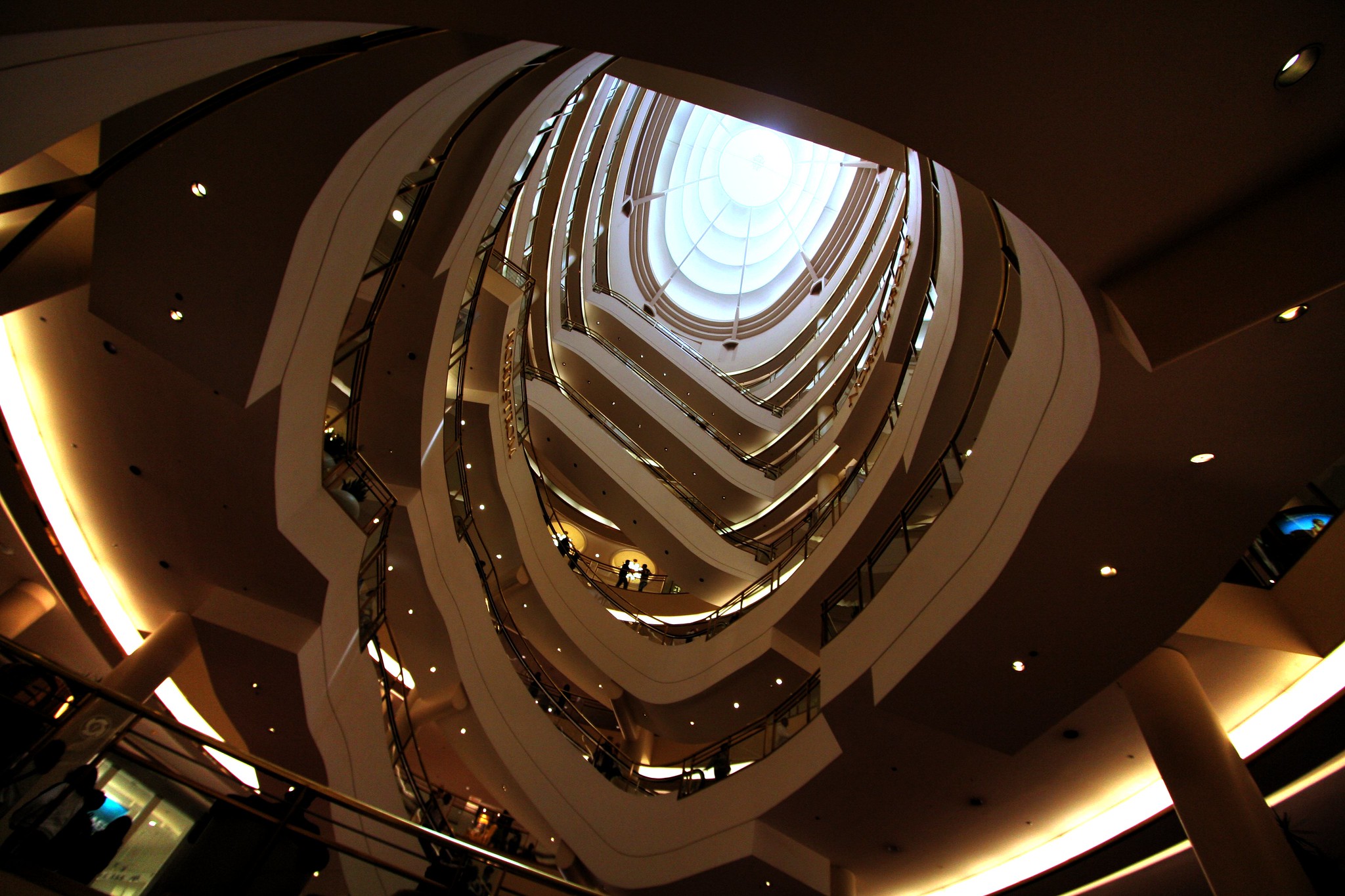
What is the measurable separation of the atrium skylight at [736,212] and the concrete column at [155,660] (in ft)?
67.3

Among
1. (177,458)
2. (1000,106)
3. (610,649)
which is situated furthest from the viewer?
(610,649)

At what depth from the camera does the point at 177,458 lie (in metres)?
5.10

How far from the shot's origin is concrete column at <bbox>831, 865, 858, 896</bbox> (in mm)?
6738

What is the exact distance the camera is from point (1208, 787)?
13.2 ft

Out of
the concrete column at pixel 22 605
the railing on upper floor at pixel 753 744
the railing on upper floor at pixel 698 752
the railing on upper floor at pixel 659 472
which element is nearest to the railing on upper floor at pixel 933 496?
the railing on upper floor at pixel 753 744

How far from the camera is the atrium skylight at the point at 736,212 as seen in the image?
24.9 meters

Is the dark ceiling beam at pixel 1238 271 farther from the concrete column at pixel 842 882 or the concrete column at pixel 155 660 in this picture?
the concrete column at pixel 155 660

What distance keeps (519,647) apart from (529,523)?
2669 mm

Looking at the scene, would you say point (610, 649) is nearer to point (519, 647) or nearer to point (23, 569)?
point (519, 647)

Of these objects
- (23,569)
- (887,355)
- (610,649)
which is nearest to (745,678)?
(610,649)

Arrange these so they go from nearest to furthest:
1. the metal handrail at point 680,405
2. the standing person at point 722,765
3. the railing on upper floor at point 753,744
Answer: the railing on upper floor at point 753,744 < the standing person at point 722,765 < the metal handrail at point 680,405

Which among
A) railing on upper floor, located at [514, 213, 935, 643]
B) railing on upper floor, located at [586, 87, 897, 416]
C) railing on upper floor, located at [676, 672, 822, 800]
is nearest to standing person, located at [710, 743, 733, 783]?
railing on upper floor, located at [676, 672, 822, 800]

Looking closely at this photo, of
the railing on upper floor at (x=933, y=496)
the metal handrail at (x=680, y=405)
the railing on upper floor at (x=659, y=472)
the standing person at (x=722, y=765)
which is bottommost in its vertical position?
the standing person at (x=722, y=765)

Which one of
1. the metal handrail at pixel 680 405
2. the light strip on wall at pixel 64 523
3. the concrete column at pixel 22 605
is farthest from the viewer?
the metal handrail at pixel 680 405
